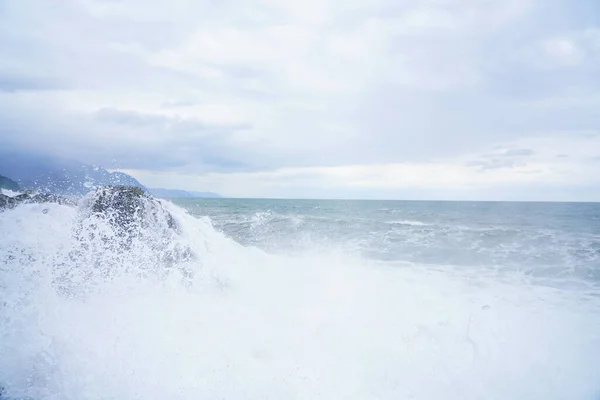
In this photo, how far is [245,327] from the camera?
7277 millimetres

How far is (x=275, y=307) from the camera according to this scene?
340 inches

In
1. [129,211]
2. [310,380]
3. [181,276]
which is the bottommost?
[310,380]

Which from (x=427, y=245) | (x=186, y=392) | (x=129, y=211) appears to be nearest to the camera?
(x=186, y=392)

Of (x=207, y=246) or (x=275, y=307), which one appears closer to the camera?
(x=275, y=307)

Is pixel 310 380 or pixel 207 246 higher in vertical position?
pixel 207 246

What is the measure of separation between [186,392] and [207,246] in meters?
6.40

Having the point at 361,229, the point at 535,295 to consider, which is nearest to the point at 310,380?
the point at 535,295

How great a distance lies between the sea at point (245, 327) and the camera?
544cm

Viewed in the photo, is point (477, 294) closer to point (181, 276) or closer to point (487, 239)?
point (181, 276)

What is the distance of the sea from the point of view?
5441 millimetres

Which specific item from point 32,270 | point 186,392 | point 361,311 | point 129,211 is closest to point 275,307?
point 361,311

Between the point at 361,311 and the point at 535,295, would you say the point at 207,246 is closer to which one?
the point at 361,311

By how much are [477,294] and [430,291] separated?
5.01 feet

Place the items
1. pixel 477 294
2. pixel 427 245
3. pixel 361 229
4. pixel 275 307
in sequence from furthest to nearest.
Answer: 1. pixel 361 229
2. pixel 427 245
3. pixel 477 294
4. pixel 275 307
